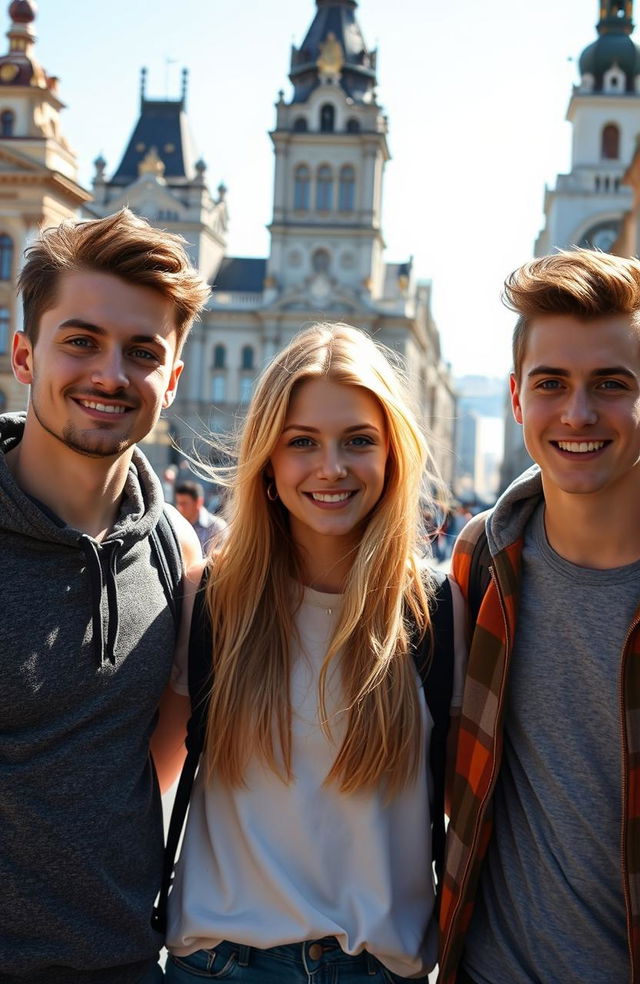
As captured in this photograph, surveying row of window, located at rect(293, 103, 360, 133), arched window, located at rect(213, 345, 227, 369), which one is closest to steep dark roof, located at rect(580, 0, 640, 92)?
row of window, located at rect(293, 103, 360, 133)

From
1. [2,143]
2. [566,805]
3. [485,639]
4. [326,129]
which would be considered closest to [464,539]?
[485,639]

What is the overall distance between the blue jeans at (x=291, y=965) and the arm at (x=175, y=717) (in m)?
0.55

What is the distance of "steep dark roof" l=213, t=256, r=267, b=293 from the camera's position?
6881 centimetres

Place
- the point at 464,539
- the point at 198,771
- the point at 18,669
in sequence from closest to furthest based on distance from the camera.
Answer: the point at 18,669 < the point at 198,771 < the point at 464,539

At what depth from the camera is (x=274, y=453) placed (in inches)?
125

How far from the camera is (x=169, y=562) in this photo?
313cm

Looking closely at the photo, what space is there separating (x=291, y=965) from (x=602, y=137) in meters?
71.6

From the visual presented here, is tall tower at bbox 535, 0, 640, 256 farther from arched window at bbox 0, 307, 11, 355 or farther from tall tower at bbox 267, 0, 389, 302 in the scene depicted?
arched window at bbox 0, 307, 11, 355

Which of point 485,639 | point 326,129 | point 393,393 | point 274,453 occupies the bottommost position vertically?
point 485,639

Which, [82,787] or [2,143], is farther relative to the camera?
[2,143]

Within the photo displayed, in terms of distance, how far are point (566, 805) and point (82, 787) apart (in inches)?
46.2

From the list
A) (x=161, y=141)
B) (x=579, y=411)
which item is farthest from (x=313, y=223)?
(x=579, y=411)

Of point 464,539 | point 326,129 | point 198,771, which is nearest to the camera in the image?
point 198,771

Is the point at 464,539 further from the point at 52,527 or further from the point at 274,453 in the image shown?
the point at 52,527
